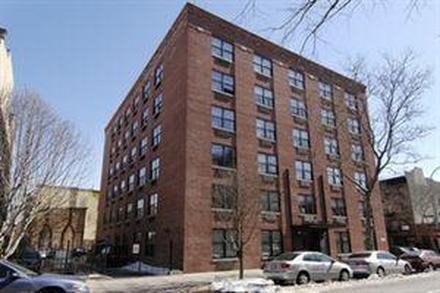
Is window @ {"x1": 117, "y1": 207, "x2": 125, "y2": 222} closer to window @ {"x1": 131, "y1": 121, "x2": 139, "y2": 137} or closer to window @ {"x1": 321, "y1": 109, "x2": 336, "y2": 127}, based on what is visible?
window @ {"x1": 131, "y1": 121, "x2": 139, "y2": 137}

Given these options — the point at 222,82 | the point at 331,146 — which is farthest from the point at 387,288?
the point at 331,146

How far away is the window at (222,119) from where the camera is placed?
30.8 m

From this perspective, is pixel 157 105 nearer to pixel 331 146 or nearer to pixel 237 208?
pixel 331 146

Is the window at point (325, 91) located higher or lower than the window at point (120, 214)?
higher

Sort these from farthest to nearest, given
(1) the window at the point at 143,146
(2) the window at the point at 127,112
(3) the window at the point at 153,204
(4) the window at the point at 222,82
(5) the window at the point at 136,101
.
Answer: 1. (2) the window at the point at 127,112
2. (5) the window at the point at 136,101
3. (1) the window at the point at 143,146
4. (3) the window at the point at 153,204
5. (4) the window at the point at 222,82

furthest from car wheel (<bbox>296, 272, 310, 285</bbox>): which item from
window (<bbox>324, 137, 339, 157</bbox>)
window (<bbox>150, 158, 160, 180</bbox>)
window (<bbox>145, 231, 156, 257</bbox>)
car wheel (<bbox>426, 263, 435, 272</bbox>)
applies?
window (<bbox>324, 137, 339, 157</bbox>)

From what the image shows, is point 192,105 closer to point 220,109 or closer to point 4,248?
point 220,109

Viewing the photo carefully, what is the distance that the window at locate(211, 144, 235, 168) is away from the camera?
29.8 meters

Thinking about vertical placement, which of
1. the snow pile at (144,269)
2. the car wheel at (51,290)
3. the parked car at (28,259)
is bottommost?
the car wheel at (51,290)

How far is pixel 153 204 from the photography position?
3303 centimetres

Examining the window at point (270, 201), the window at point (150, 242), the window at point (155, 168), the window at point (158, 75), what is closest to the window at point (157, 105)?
the window at point (158, 75)

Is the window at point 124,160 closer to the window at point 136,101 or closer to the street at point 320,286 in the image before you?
the window at point 136,101

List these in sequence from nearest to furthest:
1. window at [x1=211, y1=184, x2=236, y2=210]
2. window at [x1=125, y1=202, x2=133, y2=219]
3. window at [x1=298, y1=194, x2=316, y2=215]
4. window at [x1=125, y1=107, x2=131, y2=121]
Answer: window at [x1=211, y1=184, x2=236, y2=210]
window at [x1=298, y1=194, x2=316, y2=215]
window at [x1=125, y1=202, x2=133, y2=219]
window at [x1=125, y1=107, x2=131, y2=121]

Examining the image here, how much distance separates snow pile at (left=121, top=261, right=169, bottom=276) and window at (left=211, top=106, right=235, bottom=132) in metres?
10.6
